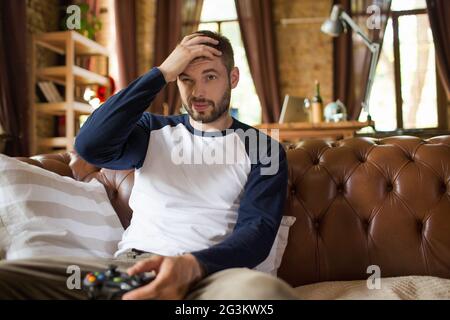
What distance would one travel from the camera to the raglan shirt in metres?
1.26

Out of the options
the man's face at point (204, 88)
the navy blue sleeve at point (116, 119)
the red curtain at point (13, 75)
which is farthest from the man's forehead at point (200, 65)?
the red curtain at point (13, 75)

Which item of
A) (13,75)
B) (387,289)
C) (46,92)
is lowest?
(387,289)

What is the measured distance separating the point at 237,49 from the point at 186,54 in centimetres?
460

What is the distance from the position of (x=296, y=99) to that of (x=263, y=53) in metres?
2.01

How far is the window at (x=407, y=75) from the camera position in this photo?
5.44 m

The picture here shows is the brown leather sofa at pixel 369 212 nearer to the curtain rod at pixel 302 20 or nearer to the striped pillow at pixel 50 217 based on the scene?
the striped pillow at pixel 50 217

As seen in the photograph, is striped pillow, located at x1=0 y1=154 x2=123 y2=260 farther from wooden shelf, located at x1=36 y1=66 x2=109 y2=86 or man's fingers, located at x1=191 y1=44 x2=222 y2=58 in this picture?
wooden shelf, located at x1=36 y1=66 x2=109 y2=86

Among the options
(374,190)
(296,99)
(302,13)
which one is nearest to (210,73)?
(374,190)

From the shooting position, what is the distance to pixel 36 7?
4.93 meters

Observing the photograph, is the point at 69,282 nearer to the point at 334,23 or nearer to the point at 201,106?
the point at 201,106

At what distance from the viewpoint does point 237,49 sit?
5844mm

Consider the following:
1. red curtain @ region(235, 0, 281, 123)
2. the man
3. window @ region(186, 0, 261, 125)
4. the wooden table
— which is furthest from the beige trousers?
window @ region(186, 0, 261, 125)

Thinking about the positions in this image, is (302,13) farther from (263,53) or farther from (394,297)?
(394,297)

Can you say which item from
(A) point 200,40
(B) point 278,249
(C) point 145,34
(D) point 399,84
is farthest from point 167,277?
(C) point 145,34
